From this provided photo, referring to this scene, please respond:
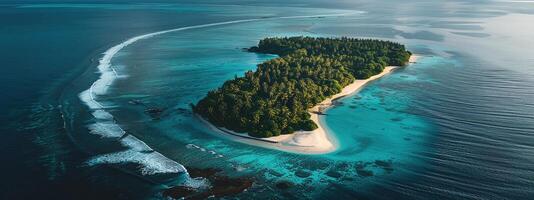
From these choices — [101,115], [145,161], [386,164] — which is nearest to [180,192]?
[145,161]

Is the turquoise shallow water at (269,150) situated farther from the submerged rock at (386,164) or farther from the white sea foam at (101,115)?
the white sea foam at (101,115)

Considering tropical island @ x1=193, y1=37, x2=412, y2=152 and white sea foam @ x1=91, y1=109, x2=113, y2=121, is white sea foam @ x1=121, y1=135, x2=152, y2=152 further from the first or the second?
tropical island @ x1=193, y1=37, x2=412, y2=152

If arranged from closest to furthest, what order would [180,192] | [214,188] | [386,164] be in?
[180,192], [214,188], [386,164]

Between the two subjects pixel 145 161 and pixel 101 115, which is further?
pixel 101 115

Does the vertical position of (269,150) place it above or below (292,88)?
below

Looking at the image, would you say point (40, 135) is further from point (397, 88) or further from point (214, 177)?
point (397, 88)

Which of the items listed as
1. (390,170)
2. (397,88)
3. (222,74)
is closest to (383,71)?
(397,88)

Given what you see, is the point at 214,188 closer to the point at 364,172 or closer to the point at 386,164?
the point at 364,172

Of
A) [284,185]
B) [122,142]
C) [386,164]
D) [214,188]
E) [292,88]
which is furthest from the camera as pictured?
[292,88]

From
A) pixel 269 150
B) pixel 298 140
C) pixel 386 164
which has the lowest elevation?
pixel 386 164
